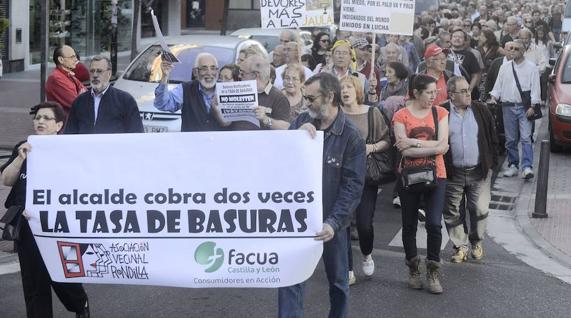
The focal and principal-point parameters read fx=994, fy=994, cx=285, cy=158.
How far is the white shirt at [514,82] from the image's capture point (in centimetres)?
1310

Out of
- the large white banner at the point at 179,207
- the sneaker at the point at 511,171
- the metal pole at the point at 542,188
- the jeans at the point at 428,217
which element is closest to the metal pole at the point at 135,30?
the sneaker at the point at 511,171

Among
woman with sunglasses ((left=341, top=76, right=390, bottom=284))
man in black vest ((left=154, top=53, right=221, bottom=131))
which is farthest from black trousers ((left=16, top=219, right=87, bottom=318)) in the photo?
woman with sunglasses ((left=341, top=76, right=390, bottom=284))

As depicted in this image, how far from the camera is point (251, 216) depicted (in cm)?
577

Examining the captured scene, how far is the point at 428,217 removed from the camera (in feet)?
25.2

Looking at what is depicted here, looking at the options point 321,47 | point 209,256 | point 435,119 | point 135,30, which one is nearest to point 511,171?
point 321,47

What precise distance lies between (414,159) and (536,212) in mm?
3652

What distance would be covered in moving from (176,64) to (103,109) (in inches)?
234

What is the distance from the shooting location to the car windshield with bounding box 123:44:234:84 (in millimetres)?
13625

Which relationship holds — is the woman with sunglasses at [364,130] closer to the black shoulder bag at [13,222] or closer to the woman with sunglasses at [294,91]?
the woman with sunglasses at [294,91]

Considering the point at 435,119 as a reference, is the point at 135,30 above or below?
above

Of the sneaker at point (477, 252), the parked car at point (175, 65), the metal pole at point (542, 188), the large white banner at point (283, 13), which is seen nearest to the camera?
the sneaker at point (477, 252)

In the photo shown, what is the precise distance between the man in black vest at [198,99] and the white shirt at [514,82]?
6119 millimetres

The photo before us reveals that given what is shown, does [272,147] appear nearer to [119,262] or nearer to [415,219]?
[119,262]

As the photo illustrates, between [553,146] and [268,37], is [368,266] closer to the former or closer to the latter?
[553,146]
